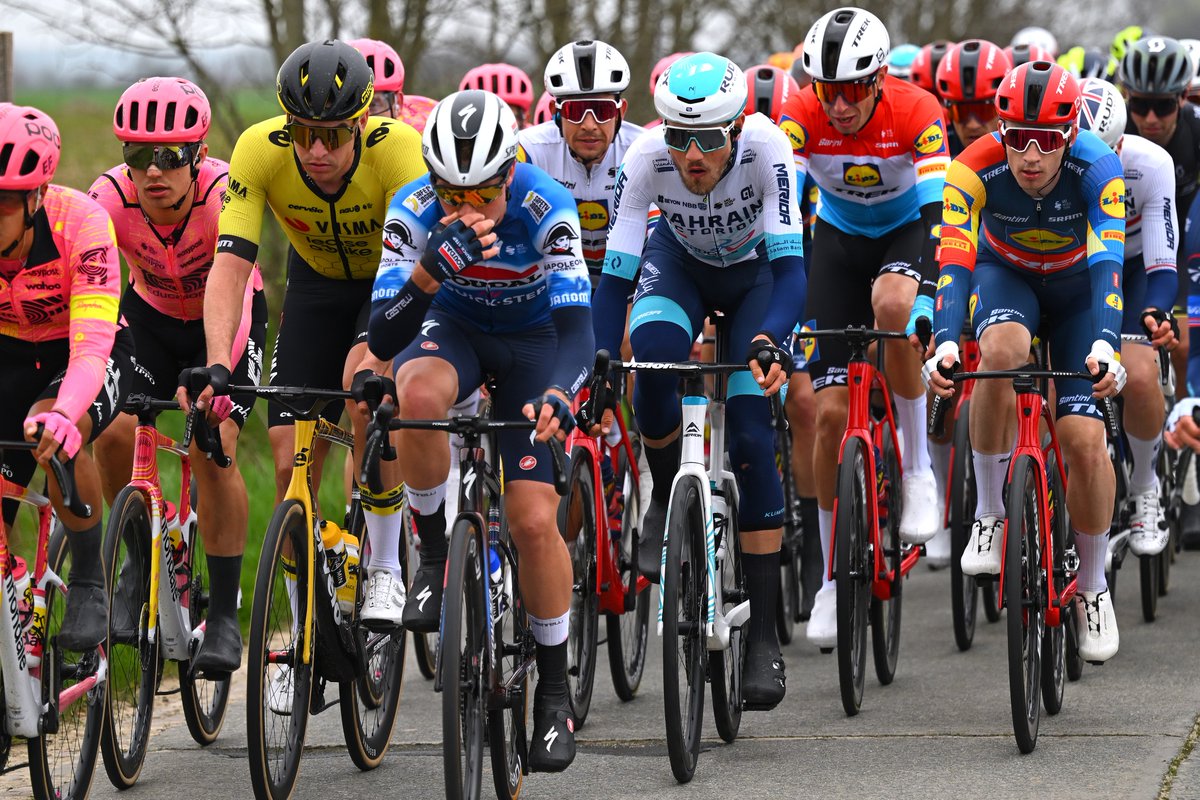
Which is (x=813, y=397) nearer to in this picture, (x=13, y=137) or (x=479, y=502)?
(x=479, y=502)

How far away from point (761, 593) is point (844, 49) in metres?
2.49

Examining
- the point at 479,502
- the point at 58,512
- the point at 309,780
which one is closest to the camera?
the point at 479,502

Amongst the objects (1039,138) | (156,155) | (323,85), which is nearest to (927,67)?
(1039,138)

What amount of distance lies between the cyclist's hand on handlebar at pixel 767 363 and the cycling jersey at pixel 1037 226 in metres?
0.89

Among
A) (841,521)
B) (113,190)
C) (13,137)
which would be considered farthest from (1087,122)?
(13,137)

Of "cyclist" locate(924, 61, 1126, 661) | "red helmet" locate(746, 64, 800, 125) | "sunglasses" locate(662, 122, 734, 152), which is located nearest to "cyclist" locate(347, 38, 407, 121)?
"red helmet" locate(746, 64, 800, 125)

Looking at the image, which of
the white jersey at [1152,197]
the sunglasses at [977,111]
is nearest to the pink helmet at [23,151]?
the white jersey at [1152,197]

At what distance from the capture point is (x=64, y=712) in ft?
17.7

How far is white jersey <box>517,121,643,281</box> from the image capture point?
7930 millimetres

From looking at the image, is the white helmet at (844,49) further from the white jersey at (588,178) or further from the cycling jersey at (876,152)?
the white jersey at (588,178)

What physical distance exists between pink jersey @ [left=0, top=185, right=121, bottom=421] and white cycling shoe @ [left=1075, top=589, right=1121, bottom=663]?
3752 mm

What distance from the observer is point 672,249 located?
21.8 feet

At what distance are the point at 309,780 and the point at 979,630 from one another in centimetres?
360

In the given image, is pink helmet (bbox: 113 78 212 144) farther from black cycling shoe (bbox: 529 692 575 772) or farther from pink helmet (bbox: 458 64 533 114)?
pink helmet (bbox: 458 64 533 114)
